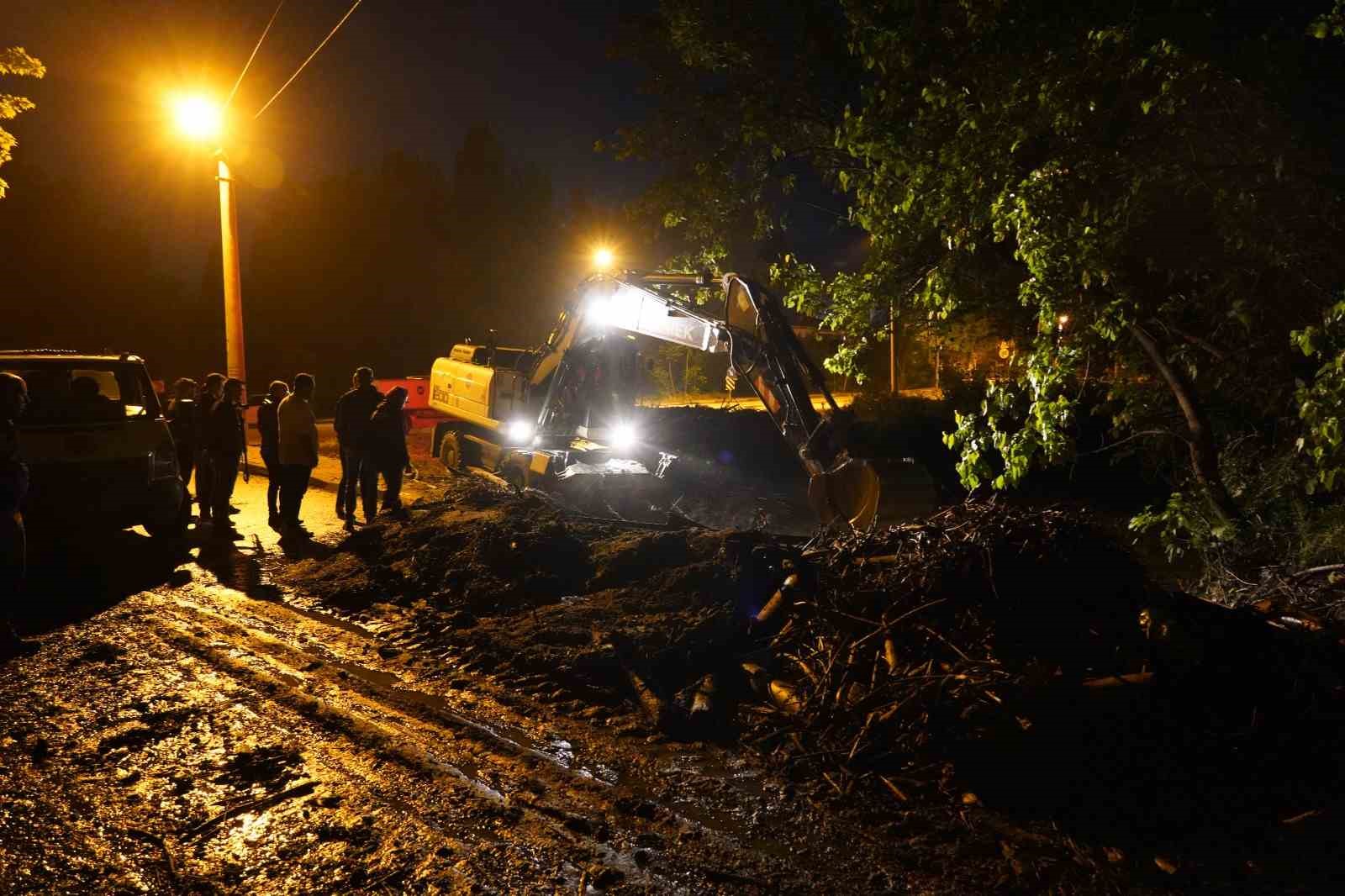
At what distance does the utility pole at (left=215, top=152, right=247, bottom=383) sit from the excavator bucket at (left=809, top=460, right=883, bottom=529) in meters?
13.1

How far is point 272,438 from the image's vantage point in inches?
434

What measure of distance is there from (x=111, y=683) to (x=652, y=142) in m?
7.35

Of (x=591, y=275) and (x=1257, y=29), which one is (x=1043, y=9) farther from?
(x=591, y=275)

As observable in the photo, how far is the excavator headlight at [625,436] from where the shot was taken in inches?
507

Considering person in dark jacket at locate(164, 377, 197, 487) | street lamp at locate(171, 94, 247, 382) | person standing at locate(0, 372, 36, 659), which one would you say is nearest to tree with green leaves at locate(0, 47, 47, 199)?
street lamp at locate(171, 94, 247, 382)

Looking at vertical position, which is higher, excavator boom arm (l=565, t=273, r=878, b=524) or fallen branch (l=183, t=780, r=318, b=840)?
excavator boom arm (l=565, t=273, r=878, b=524)

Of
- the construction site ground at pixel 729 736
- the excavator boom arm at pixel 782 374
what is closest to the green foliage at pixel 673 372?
the excavator boom arm at pixel 782 374

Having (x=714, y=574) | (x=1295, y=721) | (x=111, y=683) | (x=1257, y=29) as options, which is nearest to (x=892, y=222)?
(x=1257, y=29)

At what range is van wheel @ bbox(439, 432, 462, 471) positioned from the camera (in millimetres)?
15469

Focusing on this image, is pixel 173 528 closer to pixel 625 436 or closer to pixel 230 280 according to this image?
pixel 625 436

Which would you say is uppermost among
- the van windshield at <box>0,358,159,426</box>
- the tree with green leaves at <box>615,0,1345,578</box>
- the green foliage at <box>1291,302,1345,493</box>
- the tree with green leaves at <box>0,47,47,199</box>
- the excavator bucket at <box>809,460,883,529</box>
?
the tree with green leaves at <box>0,47,47,199</box>

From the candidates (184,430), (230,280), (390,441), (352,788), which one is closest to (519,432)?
(390,441)

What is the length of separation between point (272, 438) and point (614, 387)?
16.3ft

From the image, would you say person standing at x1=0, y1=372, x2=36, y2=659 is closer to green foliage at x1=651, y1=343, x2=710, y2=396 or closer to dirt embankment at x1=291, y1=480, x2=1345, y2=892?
dirt embankment at x1=291, y1=480, x2=1345, y2=892
